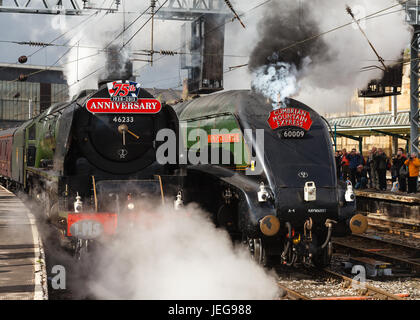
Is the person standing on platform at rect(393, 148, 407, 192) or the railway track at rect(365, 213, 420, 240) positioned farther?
the person standing on platform at rect(393, 148, 407, 192)

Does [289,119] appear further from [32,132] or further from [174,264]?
[32,132]

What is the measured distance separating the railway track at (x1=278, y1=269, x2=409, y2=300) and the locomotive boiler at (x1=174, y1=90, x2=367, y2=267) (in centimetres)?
25


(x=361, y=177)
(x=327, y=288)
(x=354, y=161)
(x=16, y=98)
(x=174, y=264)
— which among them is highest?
(x=16, y=98)

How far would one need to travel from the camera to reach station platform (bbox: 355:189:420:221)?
13996 millimetres

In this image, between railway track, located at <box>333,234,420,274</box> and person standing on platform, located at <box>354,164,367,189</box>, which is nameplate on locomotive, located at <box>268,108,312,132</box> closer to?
railway track, located at <box>333,234,420,274</box>

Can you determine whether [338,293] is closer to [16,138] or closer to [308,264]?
[308,264]

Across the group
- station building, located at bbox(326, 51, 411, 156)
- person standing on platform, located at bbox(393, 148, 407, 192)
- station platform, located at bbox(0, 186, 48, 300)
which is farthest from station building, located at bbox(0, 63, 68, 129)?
station platform, located at bbox(0, 186, 48, 300)

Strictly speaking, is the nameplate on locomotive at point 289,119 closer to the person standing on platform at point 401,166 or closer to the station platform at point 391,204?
the station platform at point 391,204

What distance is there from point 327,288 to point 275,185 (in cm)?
164

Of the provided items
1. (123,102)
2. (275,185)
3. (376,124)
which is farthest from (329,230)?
(376,124)

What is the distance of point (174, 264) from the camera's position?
7.93m

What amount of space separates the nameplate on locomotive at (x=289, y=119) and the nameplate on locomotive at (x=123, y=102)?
1909 millimetres

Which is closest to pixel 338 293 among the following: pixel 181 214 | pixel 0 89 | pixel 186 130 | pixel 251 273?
pixel 251 273

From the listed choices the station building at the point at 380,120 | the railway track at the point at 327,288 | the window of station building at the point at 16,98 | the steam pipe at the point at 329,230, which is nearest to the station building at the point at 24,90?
the window of station building at the point at 16,98
